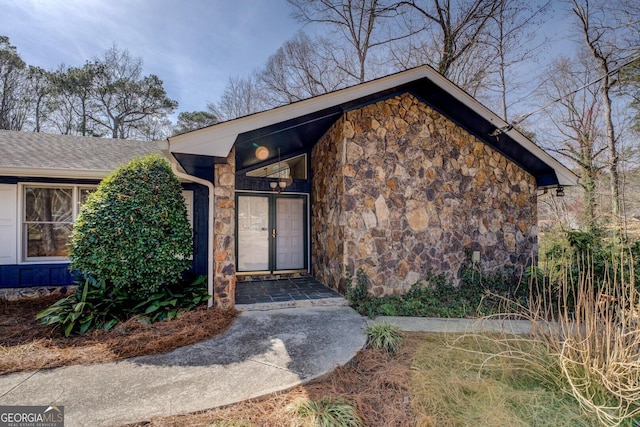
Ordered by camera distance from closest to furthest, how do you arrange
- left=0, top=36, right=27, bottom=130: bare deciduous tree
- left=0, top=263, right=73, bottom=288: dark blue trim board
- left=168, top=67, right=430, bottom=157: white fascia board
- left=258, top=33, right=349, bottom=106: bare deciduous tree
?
left=168, top=67, right=430, bottom=157: white fascia board < left=0, top=263, right=73, bottom=288: dark blue trim board < left=258, top=33, right=349, bottom=106: bare deciduous tree < left=0, top=36, right=27, bottom=130: bare deciduous tree

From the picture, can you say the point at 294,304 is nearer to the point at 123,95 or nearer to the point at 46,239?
the point at 46,239

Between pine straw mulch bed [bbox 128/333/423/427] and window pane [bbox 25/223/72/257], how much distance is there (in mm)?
5779

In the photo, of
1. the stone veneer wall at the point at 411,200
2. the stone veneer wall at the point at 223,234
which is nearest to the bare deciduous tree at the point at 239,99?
the stone veneer wall at the point at 411,200

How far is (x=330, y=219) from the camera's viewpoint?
6016 mm

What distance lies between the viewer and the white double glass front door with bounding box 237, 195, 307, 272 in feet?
23.1

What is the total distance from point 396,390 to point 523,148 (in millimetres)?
5679

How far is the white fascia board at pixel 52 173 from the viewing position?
5359 millimetres

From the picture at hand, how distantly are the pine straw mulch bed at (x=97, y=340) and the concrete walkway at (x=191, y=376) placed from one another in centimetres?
18

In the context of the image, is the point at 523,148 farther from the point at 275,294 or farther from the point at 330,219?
the point at 275,294

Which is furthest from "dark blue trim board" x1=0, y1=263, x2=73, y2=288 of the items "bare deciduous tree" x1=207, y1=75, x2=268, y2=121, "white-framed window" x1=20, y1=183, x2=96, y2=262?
A: "bare deciduous tree" x1=207, y1=75, x2=268, y2=121

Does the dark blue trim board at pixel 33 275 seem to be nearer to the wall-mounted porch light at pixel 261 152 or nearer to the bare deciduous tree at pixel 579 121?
the wall-mounted porch light at pixel 261 152

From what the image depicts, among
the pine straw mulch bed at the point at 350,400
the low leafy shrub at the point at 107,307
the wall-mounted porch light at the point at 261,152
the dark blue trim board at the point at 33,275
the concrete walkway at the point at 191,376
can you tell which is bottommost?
the pine straw mulch bed at the point at 350,400

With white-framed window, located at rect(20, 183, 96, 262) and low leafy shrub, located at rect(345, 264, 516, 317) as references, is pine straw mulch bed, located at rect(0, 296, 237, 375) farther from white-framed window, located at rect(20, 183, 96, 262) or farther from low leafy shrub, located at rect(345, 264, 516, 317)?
low leafy shrub, located at rect(345, 264, 516, 317)

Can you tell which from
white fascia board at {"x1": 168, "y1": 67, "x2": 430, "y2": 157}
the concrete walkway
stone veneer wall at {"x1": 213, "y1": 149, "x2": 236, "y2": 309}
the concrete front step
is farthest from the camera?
the concrete front step
